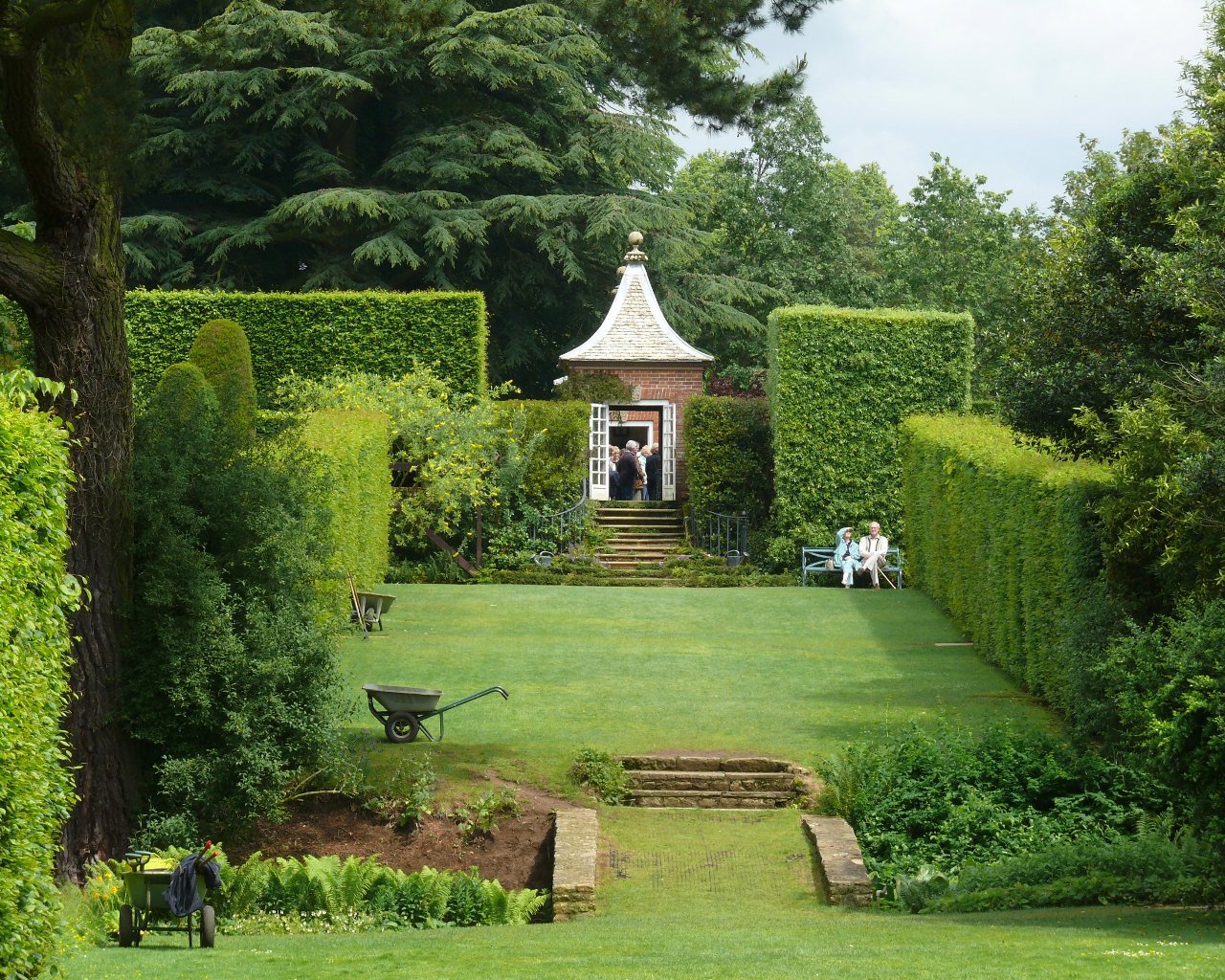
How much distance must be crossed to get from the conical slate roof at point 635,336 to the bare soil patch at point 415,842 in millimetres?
20034

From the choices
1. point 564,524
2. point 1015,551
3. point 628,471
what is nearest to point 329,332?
point 564,524

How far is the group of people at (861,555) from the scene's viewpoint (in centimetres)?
2589

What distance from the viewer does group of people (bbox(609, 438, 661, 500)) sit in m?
32.3

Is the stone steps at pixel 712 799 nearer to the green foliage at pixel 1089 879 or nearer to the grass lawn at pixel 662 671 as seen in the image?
the grass lawn at pixel 662 671

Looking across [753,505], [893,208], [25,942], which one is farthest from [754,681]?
[893,208]

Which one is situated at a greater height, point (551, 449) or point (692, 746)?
point (551, 449)

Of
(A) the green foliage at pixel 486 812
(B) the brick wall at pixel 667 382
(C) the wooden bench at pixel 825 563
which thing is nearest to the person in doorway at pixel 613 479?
(B) the brick wall at pixel 667 382

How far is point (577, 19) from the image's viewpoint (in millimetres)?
13516

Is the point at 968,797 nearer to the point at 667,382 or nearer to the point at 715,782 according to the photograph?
the point at 715,782

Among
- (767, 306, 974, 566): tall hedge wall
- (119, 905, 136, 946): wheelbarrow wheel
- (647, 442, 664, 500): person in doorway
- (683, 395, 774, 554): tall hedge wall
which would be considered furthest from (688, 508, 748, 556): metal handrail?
(119, 905, 136, 946): wheelbarrow wheel

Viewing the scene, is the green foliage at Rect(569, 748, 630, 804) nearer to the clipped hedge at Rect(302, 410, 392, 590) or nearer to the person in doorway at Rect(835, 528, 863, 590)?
the clipped hedge at Rect(302, 410, 392, 590)

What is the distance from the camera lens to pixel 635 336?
106ft

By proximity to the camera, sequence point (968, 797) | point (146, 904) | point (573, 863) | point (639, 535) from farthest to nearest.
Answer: point (639, 535) < point (968, 797) < point (573, 863) < point (146, 904)

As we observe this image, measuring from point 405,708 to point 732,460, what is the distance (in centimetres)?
1624
